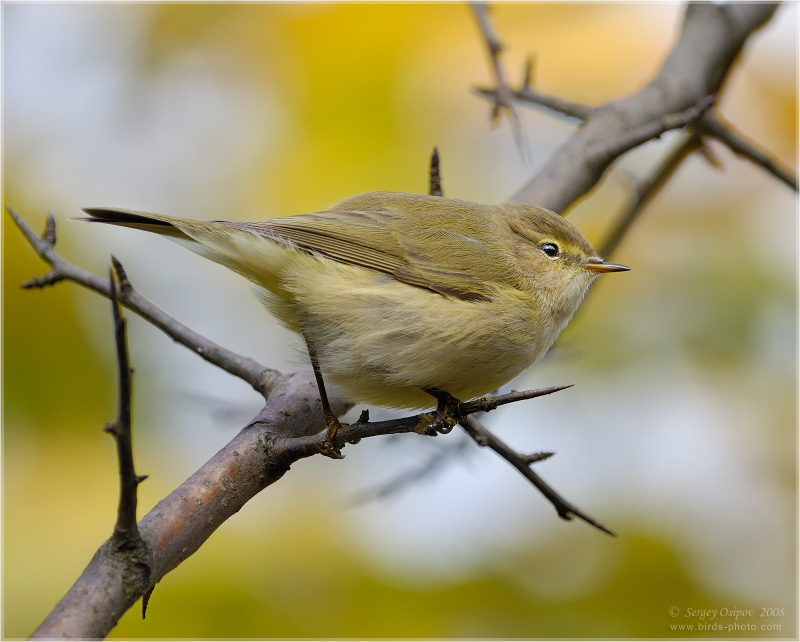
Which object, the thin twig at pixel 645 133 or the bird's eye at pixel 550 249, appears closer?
the thin twig at pixel 645 133

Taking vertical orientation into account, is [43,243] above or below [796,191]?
below

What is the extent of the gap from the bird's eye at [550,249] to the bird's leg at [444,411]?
112 cm

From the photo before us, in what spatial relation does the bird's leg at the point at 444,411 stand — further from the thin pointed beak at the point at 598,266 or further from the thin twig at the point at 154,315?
the thin pointed beak at the point at 598,266

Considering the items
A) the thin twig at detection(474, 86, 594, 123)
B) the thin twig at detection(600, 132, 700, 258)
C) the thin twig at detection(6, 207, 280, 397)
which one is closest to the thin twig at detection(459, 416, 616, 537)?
the thin twig at detection(6, 207, 280, 397)

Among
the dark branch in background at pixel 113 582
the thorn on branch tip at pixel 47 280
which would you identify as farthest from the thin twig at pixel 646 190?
the dark branch in background at pixel 113 582

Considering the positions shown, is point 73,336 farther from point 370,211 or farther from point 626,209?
point 626,209

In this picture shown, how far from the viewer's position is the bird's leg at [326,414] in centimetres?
222

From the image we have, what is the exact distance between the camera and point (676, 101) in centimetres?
417

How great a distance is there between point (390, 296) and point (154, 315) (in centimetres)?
91

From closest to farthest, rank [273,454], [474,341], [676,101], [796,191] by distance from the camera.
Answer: [273,454], [474,341], [796,191], [676,101]

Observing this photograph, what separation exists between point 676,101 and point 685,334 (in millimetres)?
1477

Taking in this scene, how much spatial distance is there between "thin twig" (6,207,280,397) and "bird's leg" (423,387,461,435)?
0.65 m

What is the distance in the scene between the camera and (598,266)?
3748 mm

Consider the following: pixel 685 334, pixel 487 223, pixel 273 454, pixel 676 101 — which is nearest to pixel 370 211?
pixel 487 223
